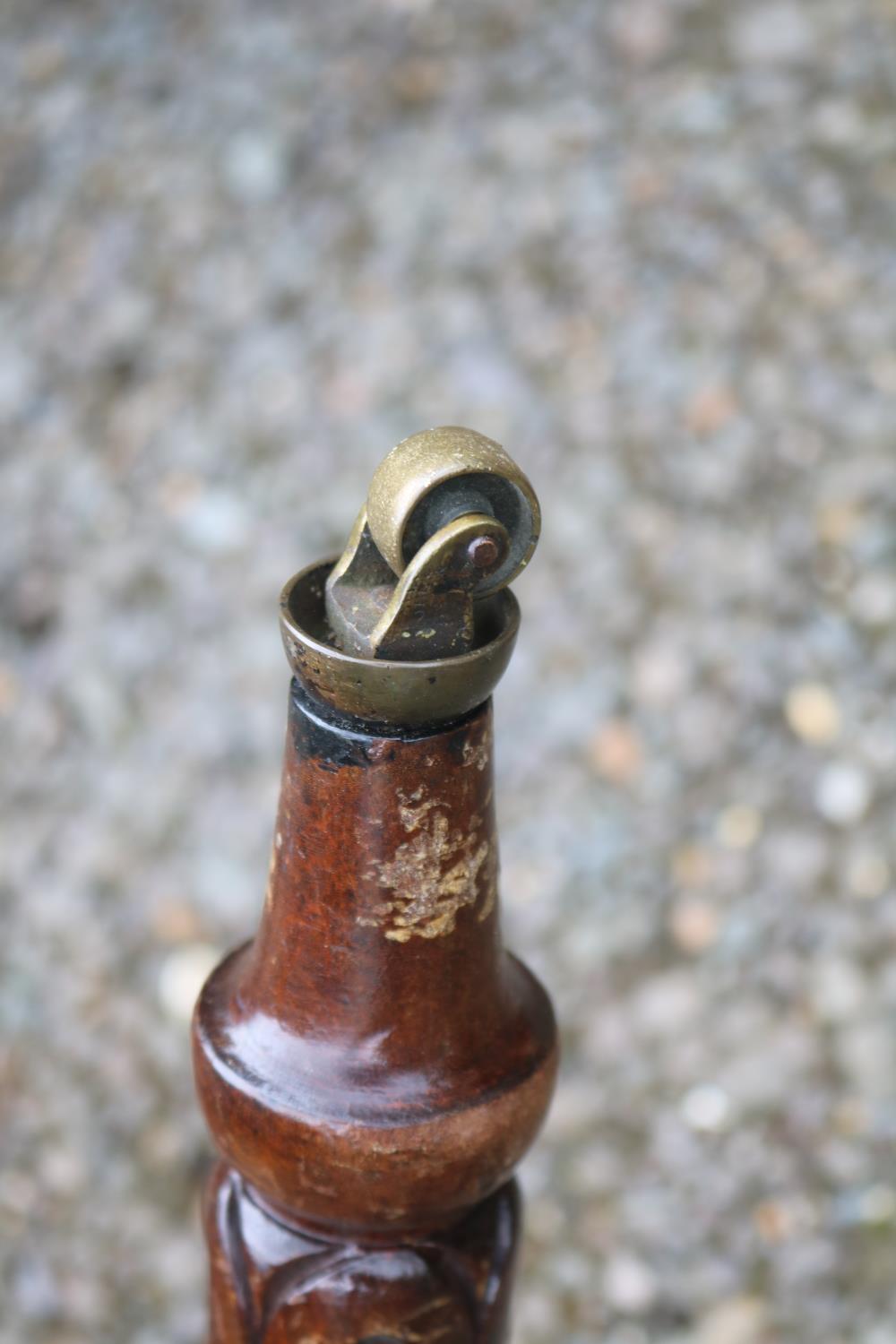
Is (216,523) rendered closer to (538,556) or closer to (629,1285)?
(538,556)

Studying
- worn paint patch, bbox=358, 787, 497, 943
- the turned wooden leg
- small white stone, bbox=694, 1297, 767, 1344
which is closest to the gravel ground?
small white stone, bbox=694, 1297, 767, 1344

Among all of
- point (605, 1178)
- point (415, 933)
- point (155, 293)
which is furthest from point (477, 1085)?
point (155, 293)

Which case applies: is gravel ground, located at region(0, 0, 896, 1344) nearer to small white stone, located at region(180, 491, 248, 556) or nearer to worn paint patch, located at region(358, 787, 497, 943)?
small white stone, located at region(180, 491, 248, 556)

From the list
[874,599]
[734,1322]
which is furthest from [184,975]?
[874,599]

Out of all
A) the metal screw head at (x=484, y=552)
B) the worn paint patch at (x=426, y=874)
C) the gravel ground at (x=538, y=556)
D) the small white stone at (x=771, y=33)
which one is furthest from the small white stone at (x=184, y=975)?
the small white stone at (x=771, y=33)

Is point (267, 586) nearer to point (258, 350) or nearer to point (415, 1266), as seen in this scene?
point (258, 350)
